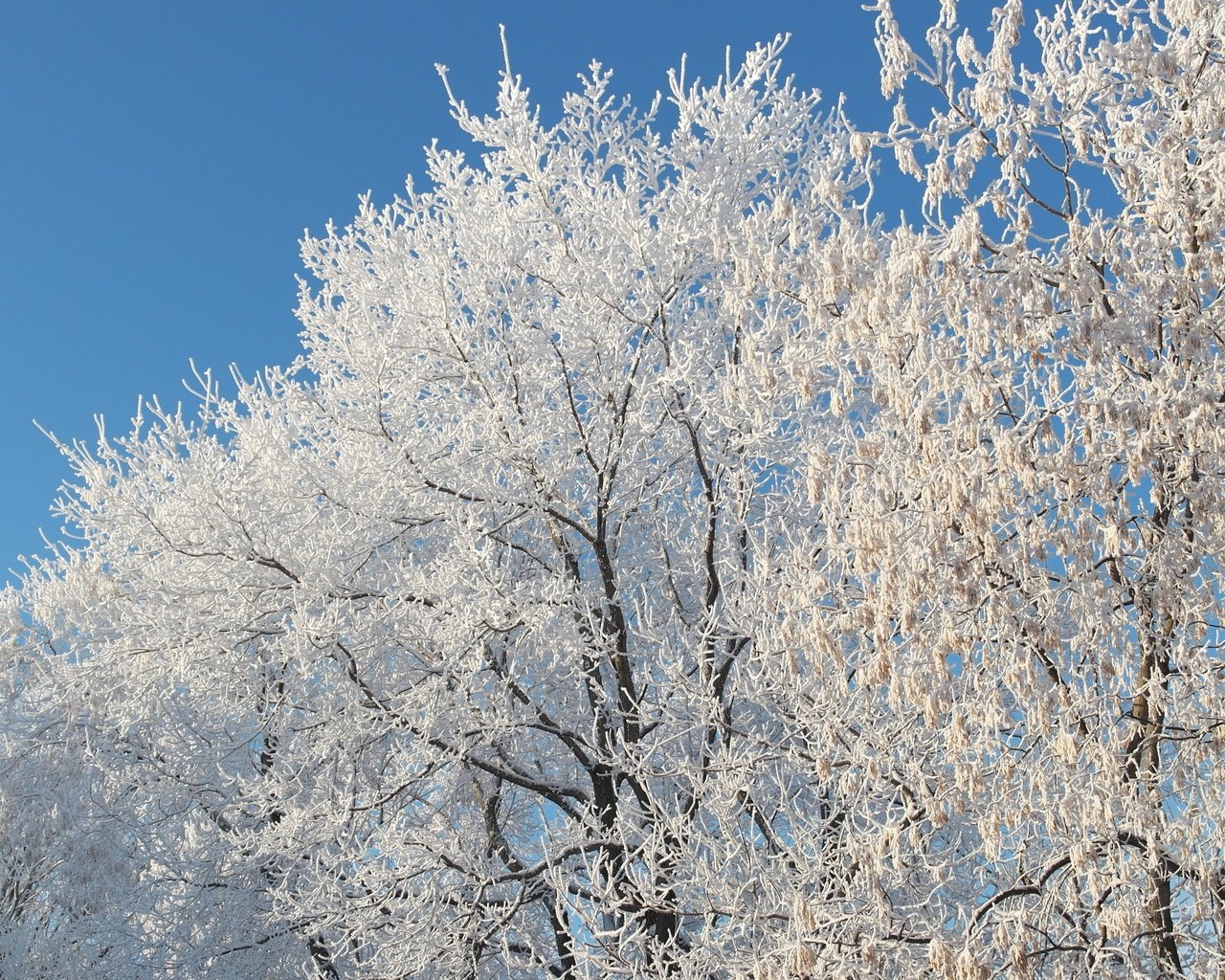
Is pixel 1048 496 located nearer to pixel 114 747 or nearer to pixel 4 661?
pixel 114 747

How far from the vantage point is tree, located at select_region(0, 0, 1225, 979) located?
505 cm

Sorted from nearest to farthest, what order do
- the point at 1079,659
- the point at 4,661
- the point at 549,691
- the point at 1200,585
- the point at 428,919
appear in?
the point at 1200,585 < the point at 1079,659 < the point at 428,919 < the point at 549,691 < the point at 4,661

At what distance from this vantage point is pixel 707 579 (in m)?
8.89

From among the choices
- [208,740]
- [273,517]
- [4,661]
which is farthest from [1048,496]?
[4,661]

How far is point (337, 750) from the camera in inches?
336

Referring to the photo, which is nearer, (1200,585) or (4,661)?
(1200,585)

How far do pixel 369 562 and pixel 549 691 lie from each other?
1.91 meters

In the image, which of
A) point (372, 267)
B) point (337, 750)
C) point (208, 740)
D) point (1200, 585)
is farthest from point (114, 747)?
point (1200, 585)

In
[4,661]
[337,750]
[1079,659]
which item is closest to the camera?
[1079,659]

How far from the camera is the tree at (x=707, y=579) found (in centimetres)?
505

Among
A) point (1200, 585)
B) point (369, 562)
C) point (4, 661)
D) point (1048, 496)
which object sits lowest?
point (1200, 585)

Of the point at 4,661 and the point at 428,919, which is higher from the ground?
the point at 4,661

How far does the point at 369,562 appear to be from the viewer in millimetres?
8992

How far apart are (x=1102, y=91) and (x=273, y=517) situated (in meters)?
6.63
